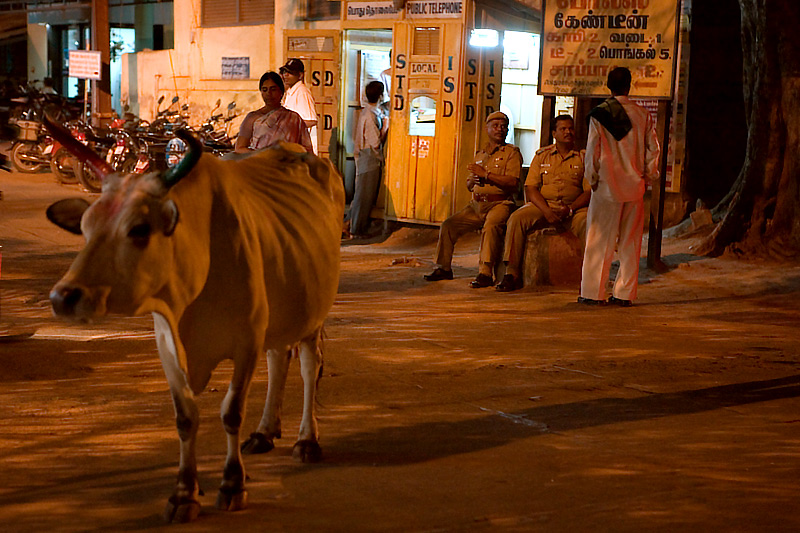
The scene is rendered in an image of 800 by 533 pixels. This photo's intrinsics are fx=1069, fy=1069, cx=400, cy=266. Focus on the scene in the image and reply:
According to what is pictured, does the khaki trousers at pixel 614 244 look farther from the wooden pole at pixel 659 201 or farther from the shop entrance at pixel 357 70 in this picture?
the shop entrance at pixel 357 70

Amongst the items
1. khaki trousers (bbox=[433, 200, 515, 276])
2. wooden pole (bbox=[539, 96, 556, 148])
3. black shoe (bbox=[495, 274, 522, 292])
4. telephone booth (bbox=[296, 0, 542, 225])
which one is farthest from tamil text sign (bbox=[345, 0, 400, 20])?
black shoe (bbox=[495, 274, 522, 292])

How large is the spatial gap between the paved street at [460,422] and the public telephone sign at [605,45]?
7.89 feet

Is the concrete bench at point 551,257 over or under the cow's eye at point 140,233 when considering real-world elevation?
under

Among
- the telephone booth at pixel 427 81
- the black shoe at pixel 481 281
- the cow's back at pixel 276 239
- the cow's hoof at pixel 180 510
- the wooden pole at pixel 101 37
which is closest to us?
the cow's hoof at pixel 180 510

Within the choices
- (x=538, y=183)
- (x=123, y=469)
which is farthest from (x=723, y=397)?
(x=538, y=183)

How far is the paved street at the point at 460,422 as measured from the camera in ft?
14.0

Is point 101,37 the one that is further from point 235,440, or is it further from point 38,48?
point 235,440

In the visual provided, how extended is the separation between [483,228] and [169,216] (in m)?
7.08

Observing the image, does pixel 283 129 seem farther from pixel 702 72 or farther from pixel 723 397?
pixel 702 72

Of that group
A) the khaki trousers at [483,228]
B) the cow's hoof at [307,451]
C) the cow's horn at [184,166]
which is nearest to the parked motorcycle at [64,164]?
the khaki trousers at [483,228]

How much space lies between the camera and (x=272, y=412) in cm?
508

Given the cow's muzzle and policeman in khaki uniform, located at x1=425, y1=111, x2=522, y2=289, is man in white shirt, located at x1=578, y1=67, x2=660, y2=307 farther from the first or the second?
the cow's muzzle

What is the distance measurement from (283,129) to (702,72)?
6.86m

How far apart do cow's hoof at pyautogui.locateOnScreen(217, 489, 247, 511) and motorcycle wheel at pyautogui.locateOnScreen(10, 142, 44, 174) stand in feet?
57.1
